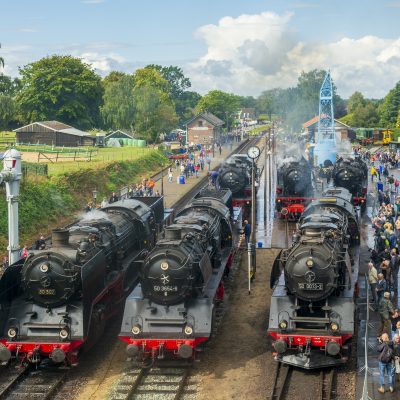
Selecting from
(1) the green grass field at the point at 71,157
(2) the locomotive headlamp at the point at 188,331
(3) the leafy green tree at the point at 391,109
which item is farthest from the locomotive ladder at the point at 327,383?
(3) the leafy green tree at the point at 391,109

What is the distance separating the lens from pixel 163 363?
15.0m

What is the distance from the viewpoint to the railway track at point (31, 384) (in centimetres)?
1339

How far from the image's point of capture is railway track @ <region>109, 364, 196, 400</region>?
43.8 feet

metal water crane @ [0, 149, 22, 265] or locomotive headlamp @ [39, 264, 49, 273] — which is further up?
metal water crane @ [0, 149, 22, 265]

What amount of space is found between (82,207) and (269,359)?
23.4 m

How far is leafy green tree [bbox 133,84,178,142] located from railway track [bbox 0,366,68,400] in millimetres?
63799

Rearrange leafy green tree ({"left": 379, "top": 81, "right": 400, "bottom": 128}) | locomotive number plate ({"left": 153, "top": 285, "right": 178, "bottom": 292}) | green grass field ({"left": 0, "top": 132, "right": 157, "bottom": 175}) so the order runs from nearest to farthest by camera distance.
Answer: locomotive number plate ({"left": 153, "top": 285, "right": 178, "bottom": 292})
green grass field ({"left": 0, "top": 132, "right": 157, "bottom": 175})
leafy green tree ({"left": 379, "top": 81, "right": 400, "bottom": 128})

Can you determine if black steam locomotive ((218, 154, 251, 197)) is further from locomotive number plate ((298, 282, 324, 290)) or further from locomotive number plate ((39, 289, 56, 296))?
locomotive number plate ((39, 289, 56, 296))

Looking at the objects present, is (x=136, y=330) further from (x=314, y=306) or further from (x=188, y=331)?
(x=314, y=306)

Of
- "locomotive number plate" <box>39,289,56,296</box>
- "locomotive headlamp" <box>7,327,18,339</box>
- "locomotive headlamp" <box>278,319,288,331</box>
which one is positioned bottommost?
"locomotive headlamp" <box>7,327,18,339</box>

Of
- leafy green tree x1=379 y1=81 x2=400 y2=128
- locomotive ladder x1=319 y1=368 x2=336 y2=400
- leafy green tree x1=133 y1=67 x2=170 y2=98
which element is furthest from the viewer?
leafy green tree x1=133 y1=67 x2=170 y2=98

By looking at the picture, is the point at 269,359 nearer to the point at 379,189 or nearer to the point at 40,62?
the point at 379,189

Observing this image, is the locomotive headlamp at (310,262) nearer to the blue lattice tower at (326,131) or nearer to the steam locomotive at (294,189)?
the steam locomotive at (294,189)

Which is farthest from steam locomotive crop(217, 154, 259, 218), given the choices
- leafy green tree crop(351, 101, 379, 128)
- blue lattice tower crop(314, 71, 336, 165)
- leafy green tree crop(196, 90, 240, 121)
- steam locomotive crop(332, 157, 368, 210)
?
leafy green tree crop(196, 90, 240, 121)
